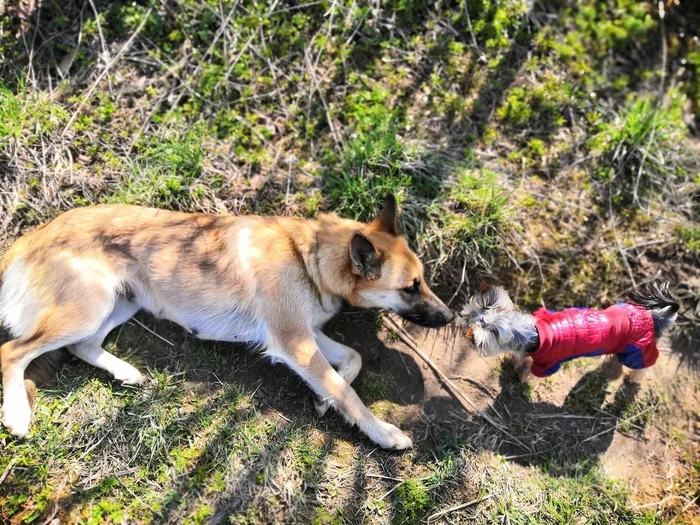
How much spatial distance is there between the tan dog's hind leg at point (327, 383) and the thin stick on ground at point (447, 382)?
845 millimetres

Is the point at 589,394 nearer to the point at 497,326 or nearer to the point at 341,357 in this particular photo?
the point at 497,326

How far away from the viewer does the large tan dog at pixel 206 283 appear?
3793mm

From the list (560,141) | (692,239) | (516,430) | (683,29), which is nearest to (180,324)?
(516,430)

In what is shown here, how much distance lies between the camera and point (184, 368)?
423 centimetres

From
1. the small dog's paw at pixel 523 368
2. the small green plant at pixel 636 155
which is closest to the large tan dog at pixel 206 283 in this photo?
the small dog's paw at pixel 523 368

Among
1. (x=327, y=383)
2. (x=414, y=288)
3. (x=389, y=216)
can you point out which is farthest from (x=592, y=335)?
(x=327, y=383)

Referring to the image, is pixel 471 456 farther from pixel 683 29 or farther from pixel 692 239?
pixel 683 29

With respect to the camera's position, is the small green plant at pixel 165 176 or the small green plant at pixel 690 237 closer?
the small green plant at pixel 165 176

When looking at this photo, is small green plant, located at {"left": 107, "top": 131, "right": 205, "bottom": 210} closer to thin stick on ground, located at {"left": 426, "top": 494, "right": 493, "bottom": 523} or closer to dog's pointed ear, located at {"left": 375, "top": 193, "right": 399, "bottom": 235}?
dog's pointed ear, located at {"left": 375, "top": 193, "right": 399, "bottom": 235}

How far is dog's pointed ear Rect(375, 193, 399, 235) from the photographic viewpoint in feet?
13.3

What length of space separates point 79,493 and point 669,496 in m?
4.97

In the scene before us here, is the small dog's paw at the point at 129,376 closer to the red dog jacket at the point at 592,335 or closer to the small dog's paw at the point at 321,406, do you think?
the small dog's paw at the point at 321,406

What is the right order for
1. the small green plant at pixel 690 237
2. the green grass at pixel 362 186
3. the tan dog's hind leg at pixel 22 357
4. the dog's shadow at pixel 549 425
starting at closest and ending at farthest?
the tan dog's hind leg at pixel 22 357 < the green grass at pixel 362 186 < the dog's shadow at pixel 549 425 < the small green plant at pixel 690 237

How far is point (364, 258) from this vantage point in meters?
3.82
